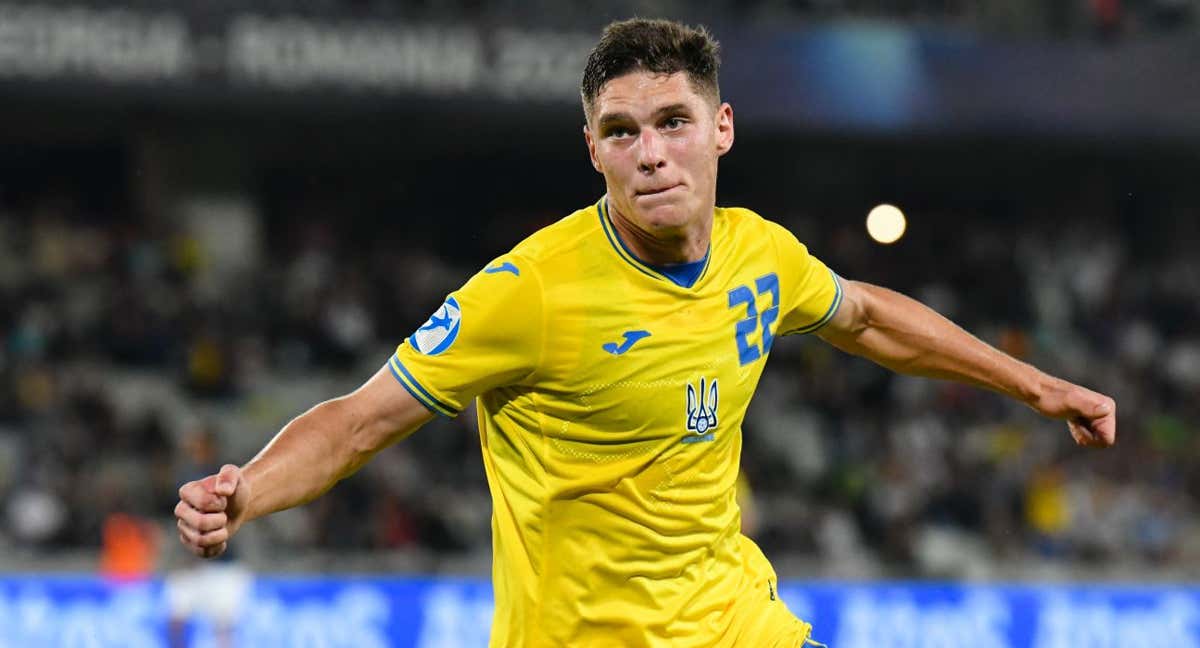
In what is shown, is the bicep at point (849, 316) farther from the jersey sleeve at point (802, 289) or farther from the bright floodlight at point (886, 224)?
the bright floodlight at point (886, 224)

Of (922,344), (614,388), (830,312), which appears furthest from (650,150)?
(922,344)

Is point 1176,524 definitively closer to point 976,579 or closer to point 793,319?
point 976,579

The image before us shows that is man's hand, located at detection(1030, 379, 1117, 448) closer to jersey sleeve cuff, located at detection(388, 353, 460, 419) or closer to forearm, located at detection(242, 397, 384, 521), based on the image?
jersey sleeve cuff, located at detection(388, 353, 460, 419)

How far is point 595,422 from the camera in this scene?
395 centimetres

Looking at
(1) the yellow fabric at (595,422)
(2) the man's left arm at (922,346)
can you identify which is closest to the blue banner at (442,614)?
(2) the man's left arm at (922,346)

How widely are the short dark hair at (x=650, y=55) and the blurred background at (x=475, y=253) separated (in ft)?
27.7

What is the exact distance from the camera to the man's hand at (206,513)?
3.31 meters

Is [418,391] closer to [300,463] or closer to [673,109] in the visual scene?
[300,463]

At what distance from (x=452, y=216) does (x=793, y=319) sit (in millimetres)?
15343

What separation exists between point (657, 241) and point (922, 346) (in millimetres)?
998

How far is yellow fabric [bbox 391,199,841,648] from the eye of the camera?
3822 millimetres

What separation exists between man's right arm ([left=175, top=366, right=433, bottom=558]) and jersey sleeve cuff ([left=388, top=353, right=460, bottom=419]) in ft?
0.04

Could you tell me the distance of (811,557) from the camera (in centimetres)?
1498

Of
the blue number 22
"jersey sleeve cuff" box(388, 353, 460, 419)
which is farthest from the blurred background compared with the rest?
"jersey sleeve cuff" box(388, 353, 460, 419)
